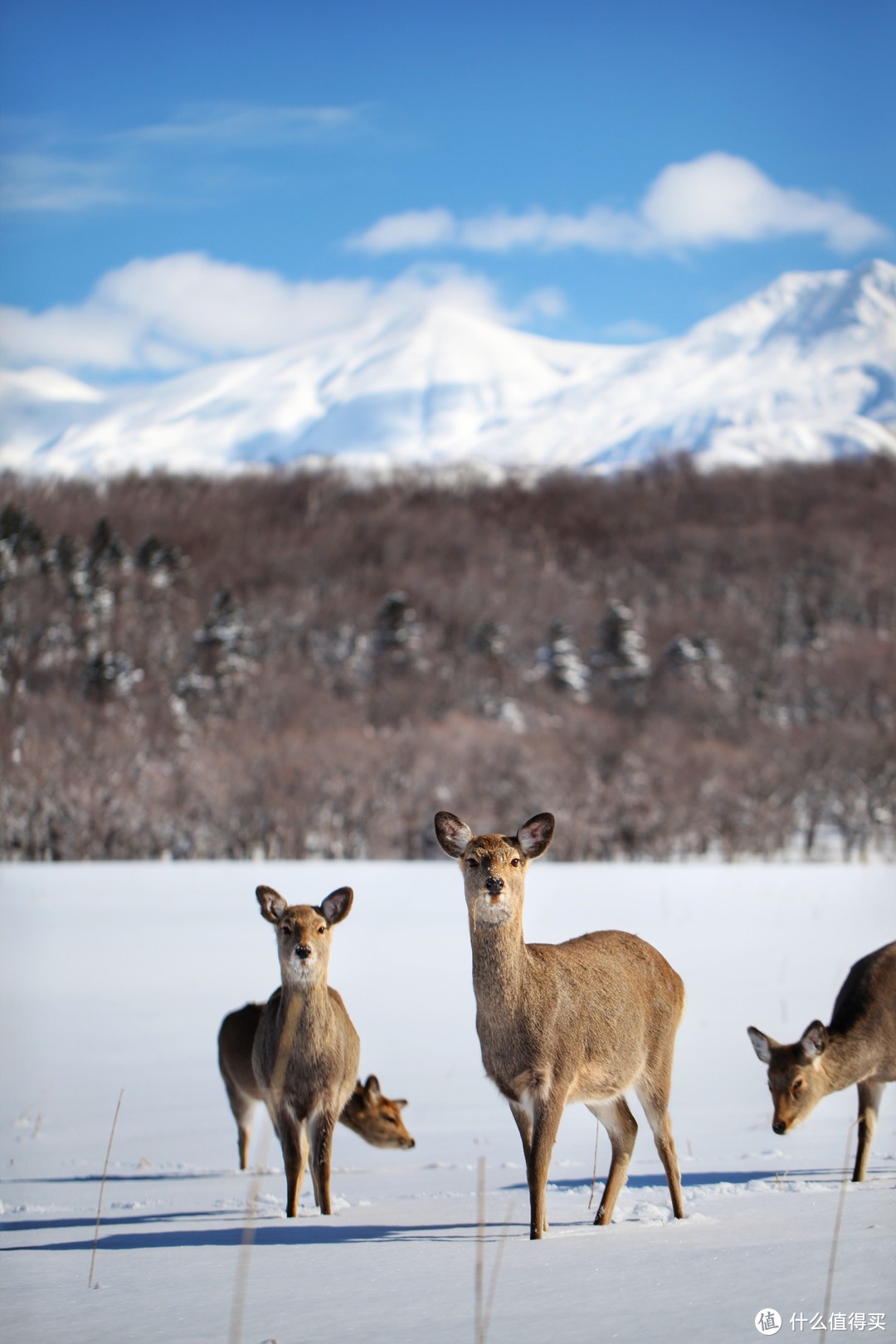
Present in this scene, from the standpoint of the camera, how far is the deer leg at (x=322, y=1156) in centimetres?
550

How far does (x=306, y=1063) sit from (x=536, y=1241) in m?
1.62

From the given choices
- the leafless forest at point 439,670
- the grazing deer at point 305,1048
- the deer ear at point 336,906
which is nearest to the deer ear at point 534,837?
the grazing deer at point 305,1048

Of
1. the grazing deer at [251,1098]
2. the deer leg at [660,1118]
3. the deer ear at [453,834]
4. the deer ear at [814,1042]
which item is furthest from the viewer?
the grazing deer at [251,1098]

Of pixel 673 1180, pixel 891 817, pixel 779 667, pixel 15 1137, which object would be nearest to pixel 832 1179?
pixel 673 1180

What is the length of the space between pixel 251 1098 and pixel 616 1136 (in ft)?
9.38

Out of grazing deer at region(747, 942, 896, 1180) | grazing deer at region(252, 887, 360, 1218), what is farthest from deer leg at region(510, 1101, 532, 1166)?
grazing deer at region(747, 942, 896, 1180)

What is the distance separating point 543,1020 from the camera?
4.51 meters

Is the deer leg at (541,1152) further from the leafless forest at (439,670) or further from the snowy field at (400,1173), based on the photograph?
the leafless forest at (439,670)

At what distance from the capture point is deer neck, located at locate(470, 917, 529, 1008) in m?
4.54

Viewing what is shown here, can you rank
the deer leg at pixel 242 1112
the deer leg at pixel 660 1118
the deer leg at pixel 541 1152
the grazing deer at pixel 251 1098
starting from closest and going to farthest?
the deer leg at pixel 541 1152, the deer leg at pixel 660 1118, the grazing deer at pixel 251 1098, the deer leg at pixel 242 1112

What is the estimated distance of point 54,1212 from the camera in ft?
20.5

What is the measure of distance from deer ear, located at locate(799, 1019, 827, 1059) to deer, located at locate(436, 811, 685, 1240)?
4.10 ft

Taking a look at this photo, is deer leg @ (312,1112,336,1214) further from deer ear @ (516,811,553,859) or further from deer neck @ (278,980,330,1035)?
deer ear @ (516,811,553,859)

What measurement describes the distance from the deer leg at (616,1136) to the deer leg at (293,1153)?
1.20 meters
